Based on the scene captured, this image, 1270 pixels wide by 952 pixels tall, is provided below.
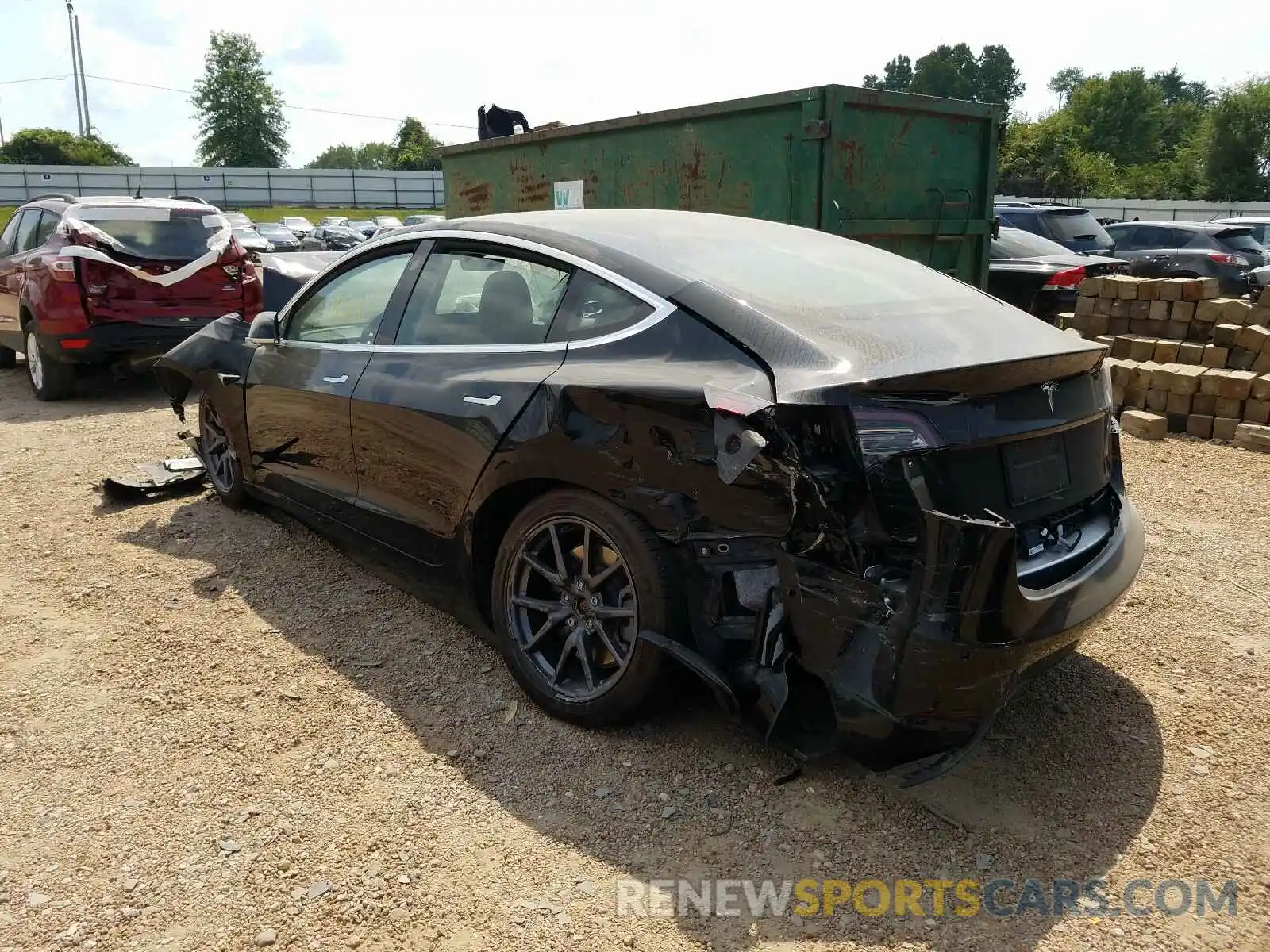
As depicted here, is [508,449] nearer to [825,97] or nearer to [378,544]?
[378,544]

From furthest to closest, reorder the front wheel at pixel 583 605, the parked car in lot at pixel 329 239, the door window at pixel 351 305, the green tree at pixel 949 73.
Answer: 1. the green tree at pixel 949 73
2. the parked car in lot at pixel 329 239
3. the door window at pixel 351 305
4. the front wheel at pixel 583 605

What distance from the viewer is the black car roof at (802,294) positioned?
2633 millimetres

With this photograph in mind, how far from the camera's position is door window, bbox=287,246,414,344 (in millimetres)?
3997

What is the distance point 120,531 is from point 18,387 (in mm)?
5776

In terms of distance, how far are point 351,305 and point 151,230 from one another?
18.8 ft

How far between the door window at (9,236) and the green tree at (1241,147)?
48461 millimetres

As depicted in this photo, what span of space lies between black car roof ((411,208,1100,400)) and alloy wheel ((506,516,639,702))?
2.60 ft

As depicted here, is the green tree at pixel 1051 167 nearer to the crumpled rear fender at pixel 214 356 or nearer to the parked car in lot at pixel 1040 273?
the parked car in lot at pixel 1040 273

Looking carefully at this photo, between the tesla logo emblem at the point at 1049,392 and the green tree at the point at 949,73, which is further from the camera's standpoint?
the green tree at the point at 949,73

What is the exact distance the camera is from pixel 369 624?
4.00 m

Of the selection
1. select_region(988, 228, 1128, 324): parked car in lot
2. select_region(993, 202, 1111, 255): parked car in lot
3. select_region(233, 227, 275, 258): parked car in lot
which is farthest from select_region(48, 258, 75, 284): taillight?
select_region(993, 202, 1111, 255): parked car in lot

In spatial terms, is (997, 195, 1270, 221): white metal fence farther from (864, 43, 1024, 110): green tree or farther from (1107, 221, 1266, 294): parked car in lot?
(864, 43, 1024, 110): green tree

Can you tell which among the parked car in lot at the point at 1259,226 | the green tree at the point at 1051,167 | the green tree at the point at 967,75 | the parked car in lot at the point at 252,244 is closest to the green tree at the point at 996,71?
the green tree at the point at 967,75

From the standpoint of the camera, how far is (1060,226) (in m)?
13.5
